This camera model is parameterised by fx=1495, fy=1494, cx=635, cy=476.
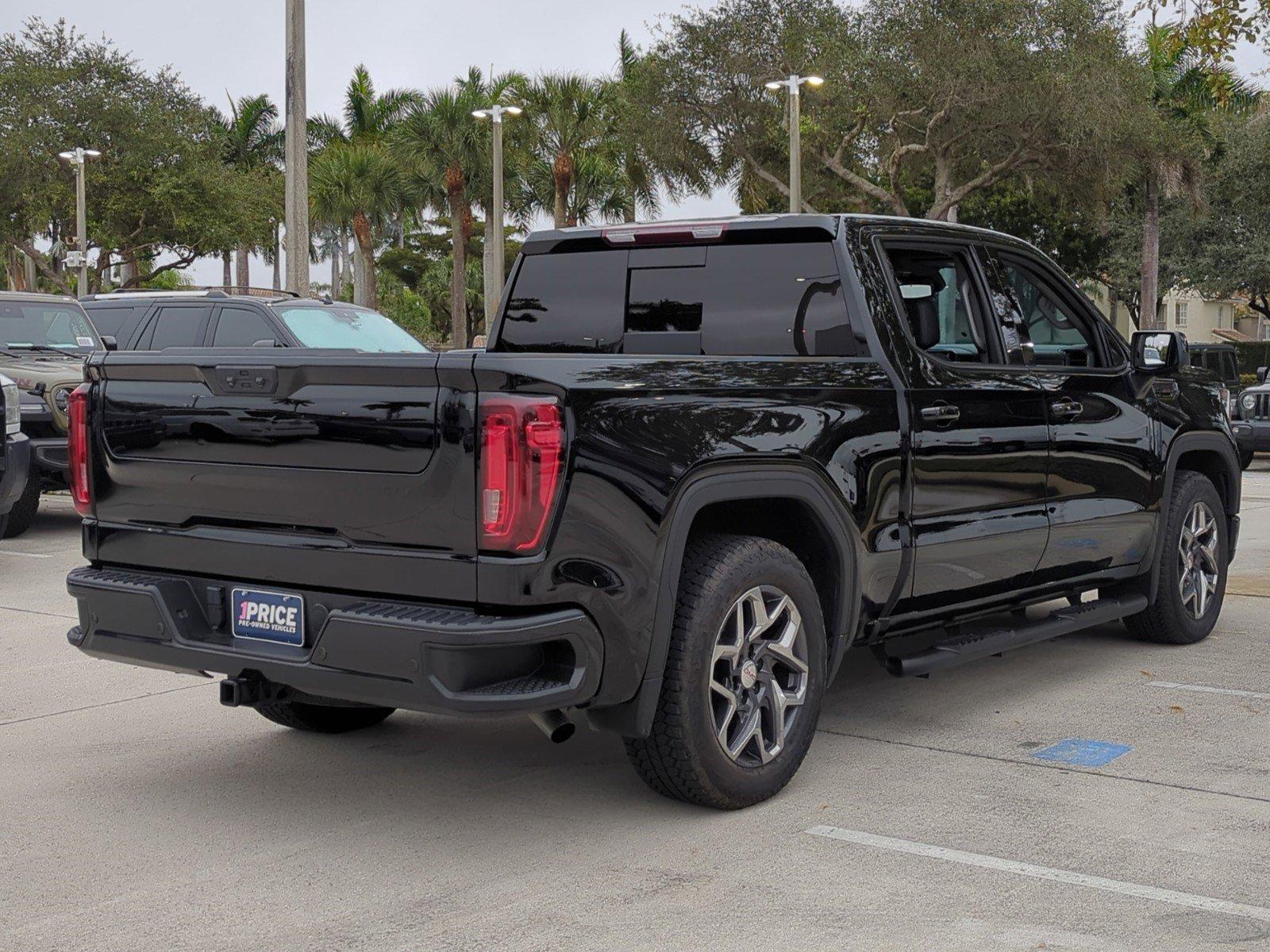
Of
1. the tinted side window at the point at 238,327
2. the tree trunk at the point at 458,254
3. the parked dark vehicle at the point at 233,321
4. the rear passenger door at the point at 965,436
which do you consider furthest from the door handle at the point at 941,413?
the tree trunk at the point at 458,254

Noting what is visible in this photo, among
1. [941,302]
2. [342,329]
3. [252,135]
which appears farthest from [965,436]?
[252,135]

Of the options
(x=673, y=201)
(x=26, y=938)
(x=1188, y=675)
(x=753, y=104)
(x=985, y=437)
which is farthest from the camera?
(x=673, y=201)

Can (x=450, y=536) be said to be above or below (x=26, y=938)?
above

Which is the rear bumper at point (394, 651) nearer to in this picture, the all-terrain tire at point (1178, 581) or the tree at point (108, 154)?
the all-terrain tire at point (1178, 581)

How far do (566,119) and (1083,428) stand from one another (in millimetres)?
38593

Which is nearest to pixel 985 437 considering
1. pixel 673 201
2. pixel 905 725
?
pixel 905 725

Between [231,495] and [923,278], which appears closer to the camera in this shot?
[231,495]

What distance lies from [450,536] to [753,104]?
3487cm

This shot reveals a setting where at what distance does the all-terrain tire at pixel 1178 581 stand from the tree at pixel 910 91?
2761cm

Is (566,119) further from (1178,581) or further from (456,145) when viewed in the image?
(1178,581)

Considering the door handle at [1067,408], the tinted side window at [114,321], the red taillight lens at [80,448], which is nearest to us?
the red taillight lens at [80,448]

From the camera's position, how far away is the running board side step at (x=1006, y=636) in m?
5.39

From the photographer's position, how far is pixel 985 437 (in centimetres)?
561

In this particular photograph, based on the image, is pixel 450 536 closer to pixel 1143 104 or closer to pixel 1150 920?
pixel 1150 920
